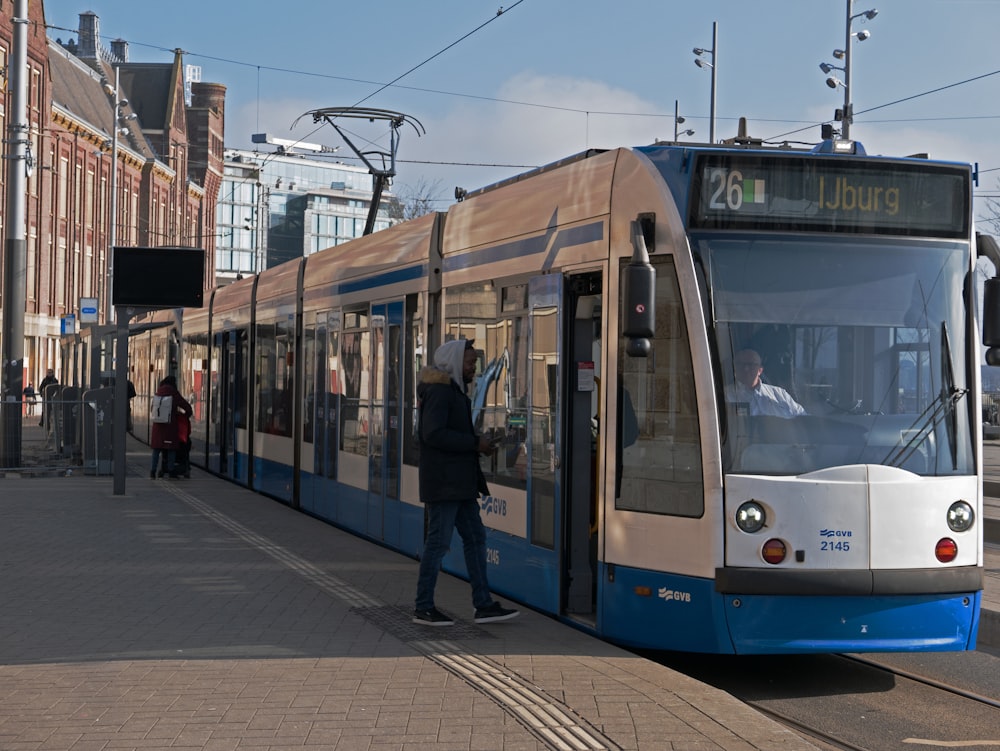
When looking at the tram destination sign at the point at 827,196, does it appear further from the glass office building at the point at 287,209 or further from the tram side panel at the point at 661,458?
the glass office building at the point at 287,209

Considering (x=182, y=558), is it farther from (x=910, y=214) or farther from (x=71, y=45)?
(x=71, y=45)

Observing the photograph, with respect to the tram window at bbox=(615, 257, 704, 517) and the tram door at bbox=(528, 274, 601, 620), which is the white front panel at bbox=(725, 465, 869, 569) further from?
the tram door at bbox=(528, 274, 601, 620)

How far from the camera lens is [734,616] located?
741cm

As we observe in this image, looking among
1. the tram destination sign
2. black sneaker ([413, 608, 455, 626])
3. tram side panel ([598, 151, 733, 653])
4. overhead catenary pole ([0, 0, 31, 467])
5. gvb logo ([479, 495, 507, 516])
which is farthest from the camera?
overhead catenary pole ([0, 0, 31, 467])

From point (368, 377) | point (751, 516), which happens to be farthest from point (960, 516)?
point (368, 377)

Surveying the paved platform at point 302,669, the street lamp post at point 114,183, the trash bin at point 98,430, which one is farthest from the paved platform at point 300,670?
the street lamp post at point 114,183

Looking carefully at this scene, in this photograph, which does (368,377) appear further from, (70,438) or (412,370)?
(70,438)

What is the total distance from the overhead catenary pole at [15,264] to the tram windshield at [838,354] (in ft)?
57.3

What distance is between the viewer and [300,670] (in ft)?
23.7

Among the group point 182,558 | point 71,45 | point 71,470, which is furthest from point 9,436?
point 71,45

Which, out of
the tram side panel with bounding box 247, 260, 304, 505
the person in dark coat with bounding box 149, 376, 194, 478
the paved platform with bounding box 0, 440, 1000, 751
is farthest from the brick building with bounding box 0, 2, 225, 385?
the paved platform with bounding box 0, 440, 1000, 751

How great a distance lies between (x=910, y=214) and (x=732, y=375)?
54.7 inches

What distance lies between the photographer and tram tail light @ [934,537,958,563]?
7.59 m

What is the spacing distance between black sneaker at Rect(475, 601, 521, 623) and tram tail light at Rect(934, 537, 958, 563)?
8.10ft
